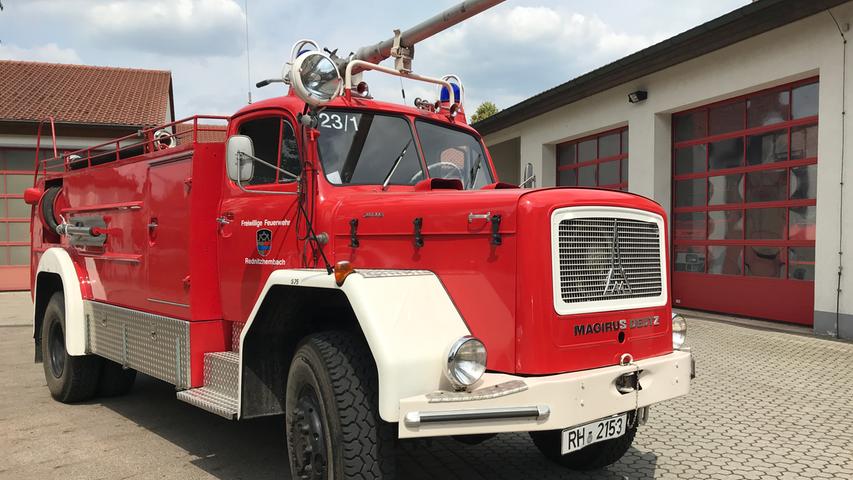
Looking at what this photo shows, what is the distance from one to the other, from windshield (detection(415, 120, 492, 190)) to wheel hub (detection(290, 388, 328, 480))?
1692mm

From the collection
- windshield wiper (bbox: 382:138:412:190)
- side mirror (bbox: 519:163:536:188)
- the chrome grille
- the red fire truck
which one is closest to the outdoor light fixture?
the red fire truck

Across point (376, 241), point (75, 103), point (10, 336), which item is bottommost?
point (10, 336)

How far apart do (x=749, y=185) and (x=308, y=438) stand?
9442 millimetres

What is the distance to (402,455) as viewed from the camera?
4.70m

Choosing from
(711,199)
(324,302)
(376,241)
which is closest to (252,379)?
(324,302)

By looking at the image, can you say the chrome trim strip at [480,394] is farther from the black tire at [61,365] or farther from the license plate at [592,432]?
the black tire at [61,365]

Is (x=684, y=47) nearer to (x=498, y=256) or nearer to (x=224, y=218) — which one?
(x=224, y=218)

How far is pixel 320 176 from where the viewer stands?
4.11m

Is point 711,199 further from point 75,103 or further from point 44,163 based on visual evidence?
point 75,103

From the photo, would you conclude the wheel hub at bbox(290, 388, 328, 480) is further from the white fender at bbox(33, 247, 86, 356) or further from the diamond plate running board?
the white fender at bbox(33, 247, 86, 356)

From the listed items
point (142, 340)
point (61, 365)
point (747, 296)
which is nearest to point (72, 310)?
point (61, 365)

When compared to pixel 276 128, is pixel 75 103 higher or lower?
higher

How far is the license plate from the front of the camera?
3256mm

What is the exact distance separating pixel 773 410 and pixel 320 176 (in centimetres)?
453
